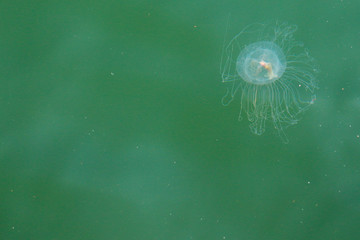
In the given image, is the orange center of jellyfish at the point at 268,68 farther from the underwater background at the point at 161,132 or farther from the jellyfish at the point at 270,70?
the underwater background at the point at 161,132

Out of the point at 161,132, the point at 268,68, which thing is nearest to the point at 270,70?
the point at 268,68

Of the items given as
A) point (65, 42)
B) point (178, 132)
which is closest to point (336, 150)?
point (178, 132)

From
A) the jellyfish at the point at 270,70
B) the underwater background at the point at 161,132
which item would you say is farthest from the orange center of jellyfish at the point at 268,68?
the underwater background at the point at 161,132

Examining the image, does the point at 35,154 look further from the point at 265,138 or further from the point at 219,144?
the point at 265,138

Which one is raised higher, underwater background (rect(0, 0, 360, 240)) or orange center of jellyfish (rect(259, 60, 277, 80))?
orange center of jellyfish (rect(259, 60, 277, 80))

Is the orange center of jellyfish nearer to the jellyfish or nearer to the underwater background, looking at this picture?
the jellyfish

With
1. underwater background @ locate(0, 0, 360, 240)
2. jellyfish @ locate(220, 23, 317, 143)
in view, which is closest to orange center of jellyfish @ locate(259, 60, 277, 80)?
jellyfish @ locate(220, 23, 317, 143)
